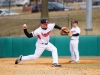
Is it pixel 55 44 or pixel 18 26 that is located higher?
pixel 55 44

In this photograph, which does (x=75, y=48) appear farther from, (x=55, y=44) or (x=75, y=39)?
(x=55, y=44)

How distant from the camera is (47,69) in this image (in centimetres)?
1250

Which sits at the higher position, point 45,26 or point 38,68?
point 45,26

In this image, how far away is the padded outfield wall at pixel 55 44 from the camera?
21125 millimetres

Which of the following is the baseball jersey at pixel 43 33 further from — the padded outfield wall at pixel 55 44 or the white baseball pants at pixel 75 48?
the padded outfield wall at pixel 55 44

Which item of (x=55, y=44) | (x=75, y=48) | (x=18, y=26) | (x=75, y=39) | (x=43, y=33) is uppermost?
(x=43, y=33)

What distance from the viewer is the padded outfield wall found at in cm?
2112

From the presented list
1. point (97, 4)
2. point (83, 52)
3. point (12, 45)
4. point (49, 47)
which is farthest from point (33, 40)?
point (97, 4)

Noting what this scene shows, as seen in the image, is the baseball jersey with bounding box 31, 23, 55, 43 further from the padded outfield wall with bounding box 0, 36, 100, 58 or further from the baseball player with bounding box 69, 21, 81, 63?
the padded outfield wall with bounding box 0, 36, 100, 58

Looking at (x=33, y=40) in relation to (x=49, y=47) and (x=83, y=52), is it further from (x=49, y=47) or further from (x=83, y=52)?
(x=49, y=47)

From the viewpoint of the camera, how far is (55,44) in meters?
21.2

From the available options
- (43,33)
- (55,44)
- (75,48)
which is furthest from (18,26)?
(43,33)

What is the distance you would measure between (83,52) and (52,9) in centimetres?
1789

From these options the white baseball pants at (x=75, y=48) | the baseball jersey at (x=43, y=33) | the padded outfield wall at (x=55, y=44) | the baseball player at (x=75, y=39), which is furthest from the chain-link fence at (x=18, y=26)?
the baseball jersey at (x=43, y=33)
